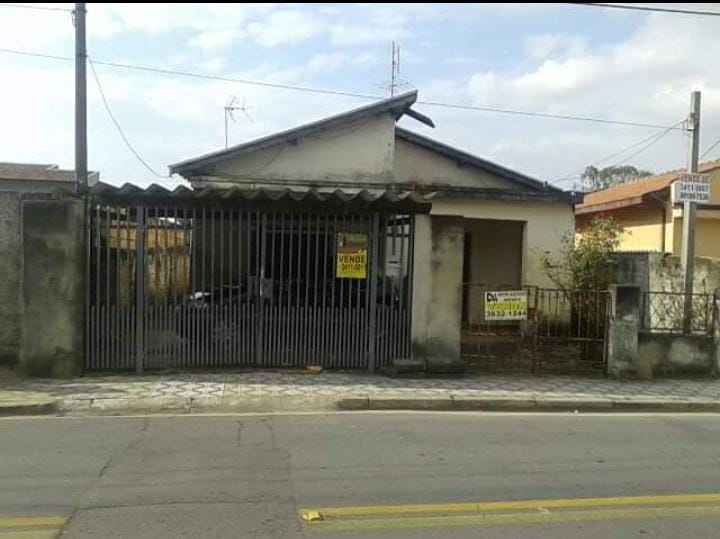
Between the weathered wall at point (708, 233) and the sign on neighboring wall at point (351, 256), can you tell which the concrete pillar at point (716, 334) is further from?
the weathered wall at point (708, 233)

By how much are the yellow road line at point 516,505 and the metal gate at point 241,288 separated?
224 inches

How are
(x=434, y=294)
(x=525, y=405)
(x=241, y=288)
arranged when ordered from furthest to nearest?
(x=434, y=294)
(x=241, y=288)
(x=525, y=405)

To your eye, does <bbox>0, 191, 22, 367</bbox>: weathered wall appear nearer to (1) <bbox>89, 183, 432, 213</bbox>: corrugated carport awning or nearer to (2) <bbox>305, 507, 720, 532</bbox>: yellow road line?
(1) <bbox>89, 183, 432, 213</bbox>: corrugated carport awning

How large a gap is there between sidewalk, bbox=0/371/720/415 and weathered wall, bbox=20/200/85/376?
40cm

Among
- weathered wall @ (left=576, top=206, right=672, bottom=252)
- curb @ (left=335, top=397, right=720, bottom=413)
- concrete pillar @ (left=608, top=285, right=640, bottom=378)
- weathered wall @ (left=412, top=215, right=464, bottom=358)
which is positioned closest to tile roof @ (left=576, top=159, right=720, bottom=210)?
weathered wall @ (left=576, top=206, right=672, bottom=252)

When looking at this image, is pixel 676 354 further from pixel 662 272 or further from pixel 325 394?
pixel 325 394

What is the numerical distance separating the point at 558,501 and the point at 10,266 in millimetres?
8315

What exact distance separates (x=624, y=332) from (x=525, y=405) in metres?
2.87

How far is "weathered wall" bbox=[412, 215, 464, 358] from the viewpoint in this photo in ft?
35.4

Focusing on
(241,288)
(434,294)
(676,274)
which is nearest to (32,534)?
(241,288)

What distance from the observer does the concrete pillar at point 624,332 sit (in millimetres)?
10977

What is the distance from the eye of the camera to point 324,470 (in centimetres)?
586

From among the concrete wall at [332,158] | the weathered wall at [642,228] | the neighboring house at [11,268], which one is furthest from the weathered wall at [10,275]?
the weathered wall at [642,228]

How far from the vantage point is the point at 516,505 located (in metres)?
5.11
